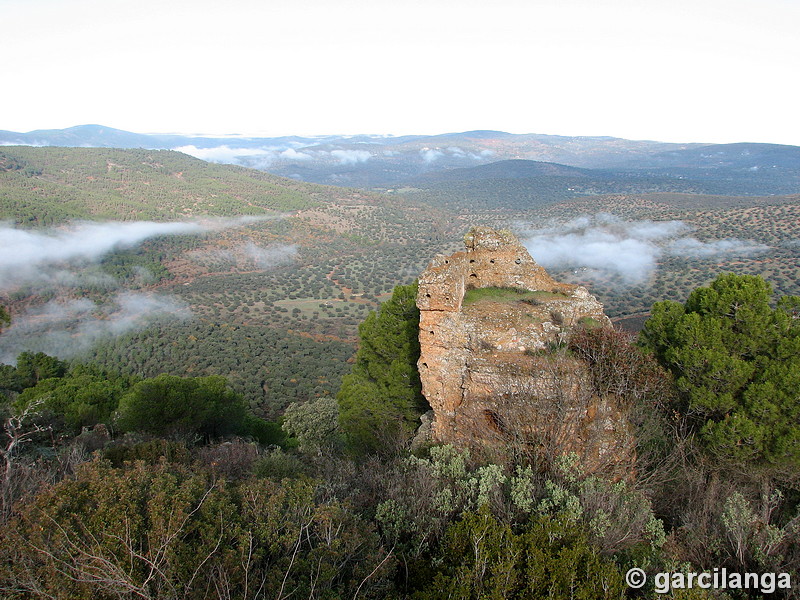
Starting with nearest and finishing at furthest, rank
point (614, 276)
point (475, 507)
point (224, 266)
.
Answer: point (475, 507), point (614, 276), point (224, 266)

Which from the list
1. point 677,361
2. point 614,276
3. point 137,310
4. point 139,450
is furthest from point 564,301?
point 137,310

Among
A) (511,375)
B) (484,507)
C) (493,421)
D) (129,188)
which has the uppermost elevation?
(129,188)

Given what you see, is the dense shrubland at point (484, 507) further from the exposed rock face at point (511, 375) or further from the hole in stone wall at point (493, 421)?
the hole in stone wall at point (493, 421)

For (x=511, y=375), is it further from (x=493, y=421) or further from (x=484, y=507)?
(x=484, y=507)

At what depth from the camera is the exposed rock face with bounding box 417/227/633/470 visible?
8.86 m

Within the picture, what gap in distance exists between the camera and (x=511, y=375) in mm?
9359

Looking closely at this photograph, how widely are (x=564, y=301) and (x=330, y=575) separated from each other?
27.1 ft

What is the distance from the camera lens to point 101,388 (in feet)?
71.5

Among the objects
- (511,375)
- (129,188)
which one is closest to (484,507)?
(511,375)

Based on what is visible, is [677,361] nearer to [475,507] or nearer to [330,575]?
[475,507]

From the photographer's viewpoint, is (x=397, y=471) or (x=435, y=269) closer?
(x=397, y=471)

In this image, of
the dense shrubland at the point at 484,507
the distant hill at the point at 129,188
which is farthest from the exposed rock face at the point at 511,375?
the distant hill at the point at 129,188

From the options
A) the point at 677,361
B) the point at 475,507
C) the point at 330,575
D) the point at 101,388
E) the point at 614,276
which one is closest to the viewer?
the point at 330,575

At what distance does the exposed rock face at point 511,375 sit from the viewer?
8859 millimetres
